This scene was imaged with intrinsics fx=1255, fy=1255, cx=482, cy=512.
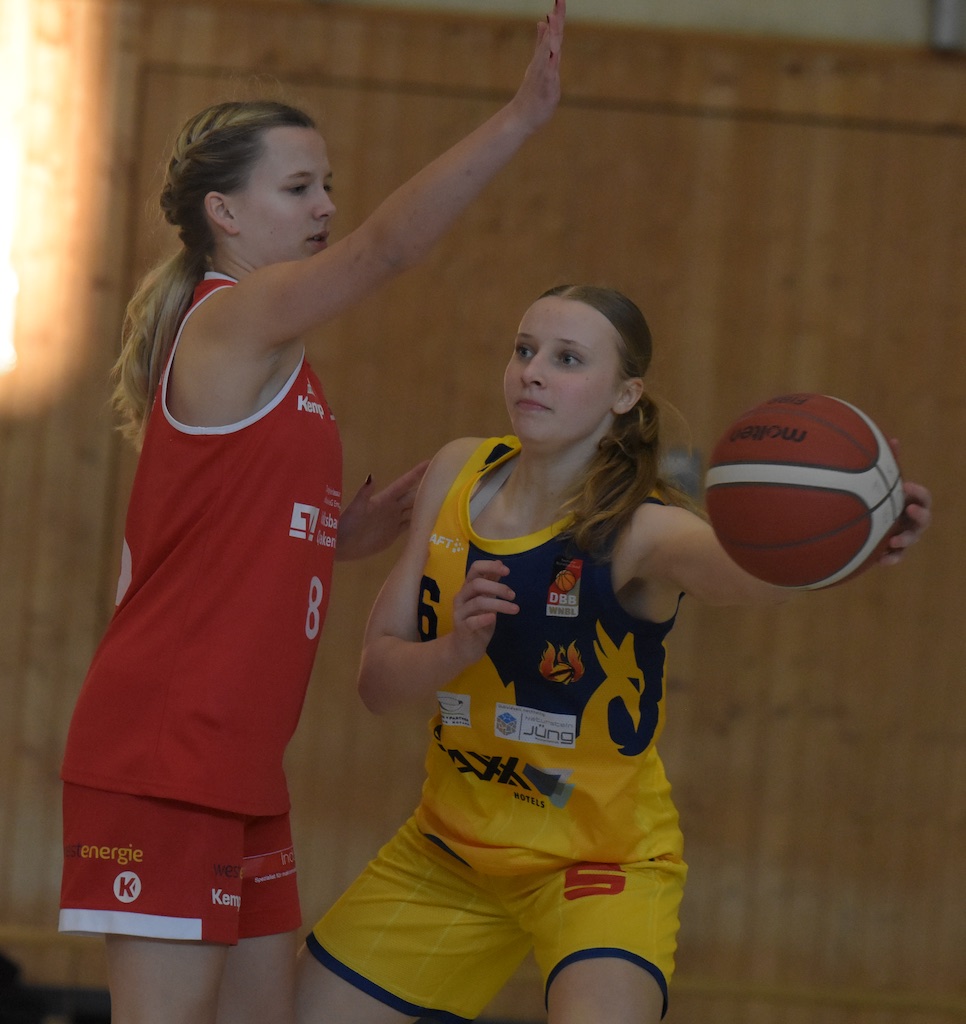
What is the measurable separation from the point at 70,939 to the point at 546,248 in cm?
290

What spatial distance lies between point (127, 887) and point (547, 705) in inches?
Answer: 31.9

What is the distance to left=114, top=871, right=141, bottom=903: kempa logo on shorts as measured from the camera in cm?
201

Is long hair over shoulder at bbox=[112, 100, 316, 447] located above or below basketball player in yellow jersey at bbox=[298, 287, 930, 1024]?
above

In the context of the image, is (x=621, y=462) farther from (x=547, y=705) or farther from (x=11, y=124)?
(x=11, y=124)

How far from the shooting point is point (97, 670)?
2.10m

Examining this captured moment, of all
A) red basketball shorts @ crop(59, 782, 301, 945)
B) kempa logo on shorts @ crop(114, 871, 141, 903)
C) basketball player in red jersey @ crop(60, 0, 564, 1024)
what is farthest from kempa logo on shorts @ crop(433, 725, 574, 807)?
kempa logo on shorts @ crop(114, 871, 141, 903)

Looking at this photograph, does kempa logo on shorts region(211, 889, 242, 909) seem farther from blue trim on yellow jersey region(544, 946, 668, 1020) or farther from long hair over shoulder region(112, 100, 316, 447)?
long hair over shoulder region(112, 100, 316, 447)

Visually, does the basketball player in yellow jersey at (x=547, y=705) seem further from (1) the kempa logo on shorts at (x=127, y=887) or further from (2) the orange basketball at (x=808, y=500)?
(1) the kempa logo on shorts at (x=127, y=887)

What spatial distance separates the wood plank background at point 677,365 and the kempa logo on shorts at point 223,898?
229cm

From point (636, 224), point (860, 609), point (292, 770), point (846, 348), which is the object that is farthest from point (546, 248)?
point (292, 770)

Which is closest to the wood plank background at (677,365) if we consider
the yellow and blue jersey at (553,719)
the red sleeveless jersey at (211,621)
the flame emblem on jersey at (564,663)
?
the yellow and blue jersey at (553,719)

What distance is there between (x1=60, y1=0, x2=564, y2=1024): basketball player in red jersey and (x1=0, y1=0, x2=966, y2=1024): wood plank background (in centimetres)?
211

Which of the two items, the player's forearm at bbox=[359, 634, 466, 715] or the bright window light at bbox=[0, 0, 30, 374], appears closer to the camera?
the player's forearm at bbox=[359, 634, 466, 715]

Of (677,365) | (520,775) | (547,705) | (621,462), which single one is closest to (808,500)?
(621,462)
